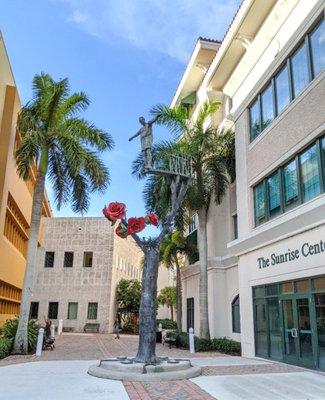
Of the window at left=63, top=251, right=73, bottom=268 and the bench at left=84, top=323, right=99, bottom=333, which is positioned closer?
the bench at left=84, top=323, right=99, bottom=333

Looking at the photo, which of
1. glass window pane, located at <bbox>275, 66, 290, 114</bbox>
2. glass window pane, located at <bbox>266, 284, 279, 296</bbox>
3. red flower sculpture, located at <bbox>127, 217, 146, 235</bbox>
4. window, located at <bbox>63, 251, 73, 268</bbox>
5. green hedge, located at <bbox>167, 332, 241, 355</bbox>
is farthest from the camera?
window, located at <bbox>63, 251, 73, 268</bbox>

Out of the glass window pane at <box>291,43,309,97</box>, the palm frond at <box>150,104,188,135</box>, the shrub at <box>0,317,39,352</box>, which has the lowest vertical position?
the shrub at <box>0,317,39,352</box>

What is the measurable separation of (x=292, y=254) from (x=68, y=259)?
27.8 m

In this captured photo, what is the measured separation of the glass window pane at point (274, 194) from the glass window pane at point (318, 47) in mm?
3929

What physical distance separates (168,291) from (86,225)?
14144 mm

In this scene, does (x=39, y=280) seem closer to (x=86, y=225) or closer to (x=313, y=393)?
(x=86, y=225)

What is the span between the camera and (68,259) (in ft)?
125

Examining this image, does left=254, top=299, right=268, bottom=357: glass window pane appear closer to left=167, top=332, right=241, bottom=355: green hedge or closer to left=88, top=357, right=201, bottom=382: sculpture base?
left=167, top=332, right=241, bottom=355: green hedge

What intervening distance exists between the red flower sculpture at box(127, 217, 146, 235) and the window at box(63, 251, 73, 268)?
90.5 feet

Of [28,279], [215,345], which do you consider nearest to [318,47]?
[215,345]

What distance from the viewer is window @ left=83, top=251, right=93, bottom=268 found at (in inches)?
1491

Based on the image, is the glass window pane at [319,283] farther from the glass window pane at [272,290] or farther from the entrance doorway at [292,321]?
the glass window pane at [272,290]

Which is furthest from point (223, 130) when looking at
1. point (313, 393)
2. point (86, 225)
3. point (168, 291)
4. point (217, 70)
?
point (168, 291)

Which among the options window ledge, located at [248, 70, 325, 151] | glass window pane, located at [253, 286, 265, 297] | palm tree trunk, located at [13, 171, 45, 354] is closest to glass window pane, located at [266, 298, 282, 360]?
glass window pane, located at [253, 286, 265, 297]
